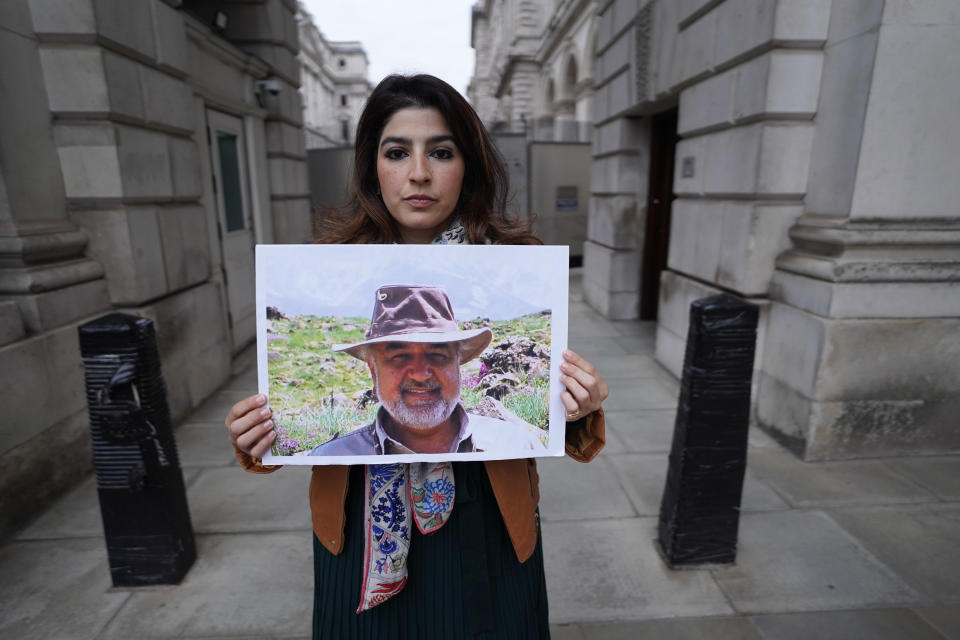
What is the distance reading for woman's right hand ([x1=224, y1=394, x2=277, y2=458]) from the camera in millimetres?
1241

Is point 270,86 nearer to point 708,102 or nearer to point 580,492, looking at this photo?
point 708,102

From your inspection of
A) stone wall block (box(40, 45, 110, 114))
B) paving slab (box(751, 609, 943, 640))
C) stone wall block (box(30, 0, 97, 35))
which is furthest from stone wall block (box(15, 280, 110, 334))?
paving slab (box(751, 609, 943, 640))

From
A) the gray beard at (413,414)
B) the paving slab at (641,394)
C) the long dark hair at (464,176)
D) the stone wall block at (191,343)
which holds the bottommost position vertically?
the paving slab at (641,394)

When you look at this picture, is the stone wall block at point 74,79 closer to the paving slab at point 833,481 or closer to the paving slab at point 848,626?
the paving slab at point 848,626

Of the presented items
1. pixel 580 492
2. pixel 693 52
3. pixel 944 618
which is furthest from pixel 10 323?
pixel 693 52

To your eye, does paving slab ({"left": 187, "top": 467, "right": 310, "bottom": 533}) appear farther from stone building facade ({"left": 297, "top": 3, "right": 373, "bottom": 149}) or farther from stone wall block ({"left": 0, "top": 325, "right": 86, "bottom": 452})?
stone building facade ({"left": 297, "top": 3, "right": 373, "bottom": 149})

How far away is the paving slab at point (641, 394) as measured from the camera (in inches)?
194

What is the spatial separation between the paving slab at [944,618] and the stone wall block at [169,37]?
246 inches

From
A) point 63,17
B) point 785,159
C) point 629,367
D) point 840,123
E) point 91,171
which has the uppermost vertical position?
point 63,17

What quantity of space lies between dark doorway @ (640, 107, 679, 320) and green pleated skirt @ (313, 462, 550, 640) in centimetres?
695

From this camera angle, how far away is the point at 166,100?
448 cm

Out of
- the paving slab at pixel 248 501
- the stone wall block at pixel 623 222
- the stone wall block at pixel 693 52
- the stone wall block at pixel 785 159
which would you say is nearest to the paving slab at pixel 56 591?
the paving slab at pixel 248 501

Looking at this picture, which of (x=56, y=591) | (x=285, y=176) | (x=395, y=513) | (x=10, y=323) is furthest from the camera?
(x=285, y=176)

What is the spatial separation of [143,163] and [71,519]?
8.77 ft
